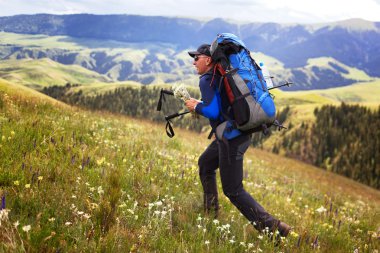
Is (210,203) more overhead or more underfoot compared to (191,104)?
more underfoot

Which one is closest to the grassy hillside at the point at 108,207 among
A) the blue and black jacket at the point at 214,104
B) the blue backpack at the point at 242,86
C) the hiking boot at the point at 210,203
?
the hiking boot at the point at 210,203

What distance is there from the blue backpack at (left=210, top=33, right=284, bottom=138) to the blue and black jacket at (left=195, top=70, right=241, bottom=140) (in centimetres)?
9

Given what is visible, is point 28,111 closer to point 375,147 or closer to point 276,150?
point 375,147

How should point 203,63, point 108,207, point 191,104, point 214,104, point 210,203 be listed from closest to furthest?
point 108,207 → point 214,104 → point 191,104 → point 203,63 → point 210,203

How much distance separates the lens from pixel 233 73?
5270mm

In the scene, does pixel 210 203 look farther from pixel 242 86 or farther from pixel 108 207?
pixel 108 207

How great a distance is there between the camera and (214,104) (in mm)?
5332

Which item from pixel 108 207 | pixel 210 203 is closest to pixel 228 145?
pixel 210 203

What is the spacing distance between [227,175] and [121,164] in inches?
97.2

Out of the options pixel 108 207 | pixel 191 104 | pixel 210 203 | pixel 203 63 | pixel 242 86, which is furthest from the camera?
pixel 210 203

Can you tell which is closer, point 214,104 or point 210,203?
point 214,104

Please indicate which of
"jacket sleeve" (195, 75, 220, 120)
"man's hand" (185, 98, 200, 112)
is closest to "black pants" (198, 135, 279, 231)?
"jacket sleeve" (195, 75, 220, 120)

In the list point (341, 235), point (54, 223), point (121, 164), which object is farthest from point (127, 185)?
point (341, 235)

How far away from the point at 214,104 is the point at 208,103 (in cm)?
9
